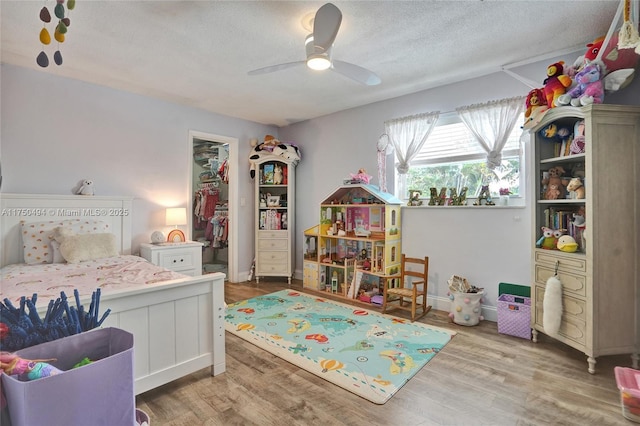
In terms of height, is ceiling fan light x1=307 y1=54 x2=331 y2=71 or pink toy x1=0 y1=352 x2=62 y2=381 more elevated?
ceiling fan light x1=307 y1=54 x2=331 y2=71

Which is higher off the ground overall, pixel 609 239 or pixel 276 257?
pixel 609 239

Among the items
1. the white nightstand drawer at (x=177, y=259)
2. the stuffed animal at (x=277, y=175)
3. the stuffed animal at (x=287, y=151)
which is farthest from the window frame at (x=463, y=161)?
the white nightstand drawer at (x=177, y=259)

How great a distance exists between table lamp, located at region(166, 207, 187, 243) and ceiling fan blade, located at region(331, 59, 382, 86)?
2.72 m

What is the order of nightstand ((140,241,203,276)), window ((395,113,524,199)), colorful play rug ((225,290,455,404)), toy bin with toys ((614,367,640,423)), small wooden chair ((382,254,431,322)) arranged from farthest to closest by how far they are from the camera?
1. nightstand ((140,241,203,276))
2. small wooden chair ((382,254,431,322))
3. window ((395,113,524,199))
4. colorful play rug ((225,290,455,404))
5. toy bin with toys ((614,367,640,423))

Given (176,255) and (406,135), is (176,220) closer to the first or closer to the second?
(176,255)

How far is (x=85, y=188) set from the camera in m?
3.42

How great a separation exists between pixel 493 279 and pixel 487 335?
62 cm

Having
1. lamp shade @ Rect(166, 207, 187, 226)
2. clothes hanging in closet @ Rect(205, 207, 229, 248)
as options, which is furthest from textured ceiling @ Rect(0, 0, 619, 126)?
clothes hanging in closet @ Rect(205, 207, 229, 248)

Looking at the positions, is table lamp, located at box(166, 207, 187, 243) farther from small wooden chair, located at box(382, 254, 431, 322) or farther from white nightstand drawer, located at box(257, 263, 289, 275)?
small wooden chair, located at box(382, 254, 431, 322)

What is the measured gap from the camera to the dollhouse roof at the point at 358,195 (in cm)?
378

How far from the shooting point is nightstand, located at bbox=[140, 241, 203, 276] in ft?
11.9

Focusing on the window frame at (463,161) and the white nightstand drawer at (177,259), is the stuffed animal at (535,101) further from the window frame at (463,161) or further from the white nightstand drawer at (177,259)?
the white nightstand drawer at (177,259)

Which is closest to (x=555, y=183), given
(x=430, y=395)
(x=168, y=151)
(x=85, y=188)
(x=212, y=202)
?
(x=430, y=395)

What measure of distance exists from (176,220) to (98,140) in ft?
4.01
